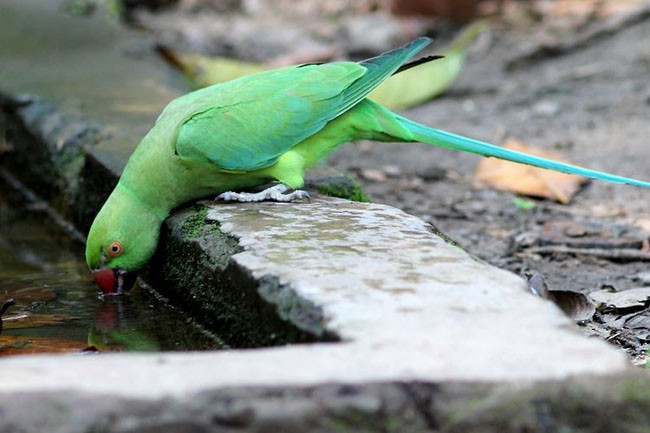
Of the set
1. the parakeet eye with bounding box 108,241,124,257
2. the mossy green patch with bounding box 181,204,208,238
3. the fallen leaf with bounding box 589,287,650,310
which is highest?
the mossy green patch with bounding box 181,204,208,238

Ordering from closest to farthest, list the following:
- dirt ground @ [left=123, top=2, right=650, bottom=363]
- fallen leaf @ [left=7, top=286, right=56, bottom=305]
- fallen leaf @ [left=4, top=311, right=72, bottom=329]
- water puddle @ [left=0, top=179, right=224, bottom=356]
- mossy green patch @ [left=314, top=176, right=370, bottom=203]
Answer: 1. water puddle @ [left=0, top=179, right=224, bottom=356]
2. fallen leaf @ [left=4, top=311, right=72, bottom=329]
3. fallen leaf @ [left=7, top=286, right=56, bottom=305]
4. mossy green patch @ [left=314, top=176, right=370, bottom=203]
5. dirt ground @ [left=123, top=2, right=650, bottom=363]

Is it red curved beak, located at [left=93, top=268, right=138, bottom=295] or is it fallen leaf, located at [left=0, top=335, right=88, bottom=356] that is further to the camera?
red curved beak, located at [left=93, top=268, right=138, bottom=295]

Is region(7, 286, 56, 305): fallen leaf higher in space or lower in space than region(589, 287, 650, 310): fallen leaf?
higher

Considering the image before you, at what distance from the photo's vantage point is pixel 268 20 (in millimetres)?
8539

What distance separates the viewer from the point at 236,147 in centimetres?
352

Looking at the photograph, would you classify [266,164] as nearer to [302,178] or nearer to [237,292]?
[302,178]

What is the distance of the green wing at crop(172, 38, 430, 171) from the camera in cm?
351

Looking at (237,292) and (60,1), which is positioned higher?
(60,1)

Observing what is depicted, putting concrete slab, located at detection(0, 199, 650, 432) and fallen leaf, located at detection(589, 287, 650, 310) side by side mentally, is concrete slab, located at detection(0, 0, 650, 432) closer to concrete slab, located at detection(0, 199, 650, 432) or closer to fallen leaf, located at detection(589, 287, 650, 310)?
concrete slab, located at detection(0, 199, 650, 432)

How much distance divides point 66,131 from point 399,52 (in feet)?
5.96

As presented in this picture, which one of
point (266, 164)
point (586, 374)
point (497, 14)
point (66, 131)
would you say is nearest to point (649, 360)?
→ point (586, 374)

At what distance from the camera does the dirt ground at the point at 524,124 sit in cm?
409

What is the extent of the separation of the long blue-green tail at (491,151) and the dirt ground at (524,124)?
1.22ft

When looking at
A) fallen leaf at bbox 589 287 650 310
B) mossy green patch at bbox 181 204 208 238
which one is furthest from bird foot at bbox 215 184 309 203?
fallen leaf at bbox 589 287 650 310
